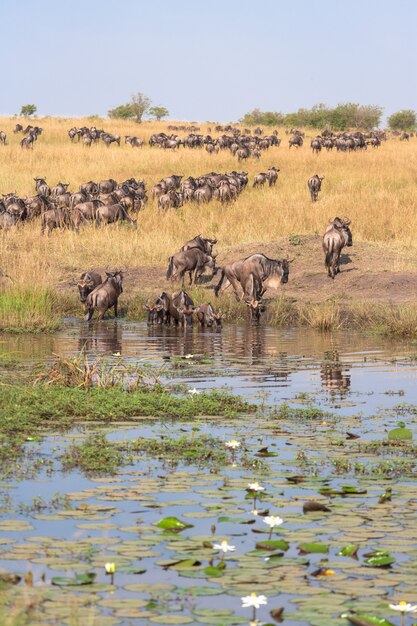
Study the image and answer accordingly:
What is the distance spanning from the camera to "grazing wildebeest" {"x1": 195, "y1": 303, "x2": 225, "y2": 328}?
17703 mm

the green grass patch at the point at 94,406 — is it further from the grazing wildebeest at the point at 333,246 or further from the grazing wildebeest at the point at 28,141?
the grazing wildebeest at the point at 28,141

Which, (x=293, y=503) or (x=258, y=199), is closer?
(x=293, y=503)

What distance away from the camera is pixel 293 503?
665cm

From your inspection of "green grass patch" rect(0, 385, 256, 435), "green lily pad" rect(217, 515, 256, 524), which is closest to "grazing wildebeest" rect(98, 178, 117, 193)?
"green grass patch" rect(0, 385, 256, 435)

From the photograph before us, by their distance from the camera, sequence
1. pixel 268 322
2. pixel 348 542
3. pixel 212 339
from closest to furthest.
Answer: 1. pixel 348 542
2. pixel 212 339
3. pixel 268 322

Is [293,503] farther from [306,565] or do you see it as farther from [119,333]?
[119,333]

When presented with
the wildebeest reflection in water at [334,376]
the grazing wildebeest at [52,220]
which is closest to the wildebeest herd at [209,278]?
the wildebeest reflection in water at [334,376]

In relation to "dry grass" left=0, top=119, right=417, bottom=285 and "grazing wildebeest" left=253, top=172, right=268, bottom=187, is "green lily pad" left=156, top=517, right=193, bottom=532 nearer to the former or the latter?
"dry grass" left=0, top=119, right=417, bottom=285

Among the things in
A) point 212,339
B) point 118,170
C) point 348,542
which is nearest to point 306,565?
point 348,542

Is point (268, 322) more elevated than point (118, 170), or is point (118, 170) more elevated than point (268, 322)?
point (118, 170)

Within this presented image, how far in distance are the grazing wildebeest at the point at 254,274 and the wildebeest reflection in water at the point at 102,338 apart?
230 centimetres

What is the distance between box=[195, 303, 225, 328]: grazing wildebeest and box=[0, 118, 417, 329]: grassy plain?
147 centimetres

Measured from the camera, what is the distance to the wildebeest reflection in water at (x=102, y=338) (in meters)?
14.7

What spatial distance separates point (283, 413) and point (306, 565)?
14.3 feet
